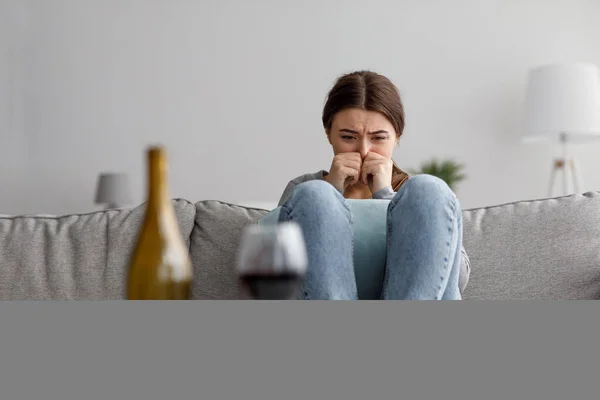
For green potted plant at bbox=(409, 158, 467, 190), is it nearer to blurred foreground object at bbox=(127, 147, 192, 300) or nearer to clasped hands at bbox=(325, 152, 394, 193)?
clasped hands at bbox=(325, 152, 394, 193)

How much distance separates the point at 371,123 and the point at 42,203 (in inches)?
126

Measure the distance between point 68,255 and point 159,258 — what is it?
1.25m

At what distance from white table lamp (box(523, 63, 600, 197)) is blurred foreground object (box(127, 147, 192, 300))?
3.50 m

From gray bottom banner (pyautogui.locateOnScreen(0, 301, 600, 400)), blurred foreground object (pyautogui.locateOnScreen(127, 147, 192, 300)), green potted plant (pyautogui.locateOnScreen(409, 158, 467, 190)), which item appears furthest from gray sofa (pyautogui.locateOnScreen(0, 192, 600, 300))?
green potted plant (pyautogui.locateOnScreen(409, 158, 467, 190))

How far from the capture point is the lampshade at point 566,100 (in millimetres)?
4047

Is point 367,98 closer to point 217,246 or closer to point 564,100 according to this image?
point 217,246

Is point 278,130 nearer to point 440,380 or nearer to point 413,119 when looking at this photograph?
point 413,119

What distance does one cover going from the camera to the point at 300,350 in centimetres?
78

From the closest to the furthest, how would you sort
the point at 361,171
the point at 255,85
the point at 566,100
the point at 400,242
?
the point at 400,242, the point at 361,171, the point at 566,100, the point at 255,85

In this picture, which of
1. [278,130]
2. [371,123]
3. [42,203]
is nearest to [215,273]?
[371,123]

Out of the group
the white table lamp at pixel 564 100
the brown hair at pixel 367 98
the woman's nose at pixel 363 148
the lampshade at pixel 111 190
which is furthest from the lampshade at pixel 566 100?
the lampshade at pixel 111 190

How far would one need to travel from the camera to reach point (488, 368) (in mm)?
777

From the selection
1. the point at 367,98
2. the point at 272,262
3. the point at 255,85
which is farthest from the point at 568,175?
the point at 272,262

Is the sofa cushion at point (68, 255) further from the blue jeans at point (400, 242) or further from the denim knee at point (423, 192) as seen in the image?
the denim knee at point (423, 192)
